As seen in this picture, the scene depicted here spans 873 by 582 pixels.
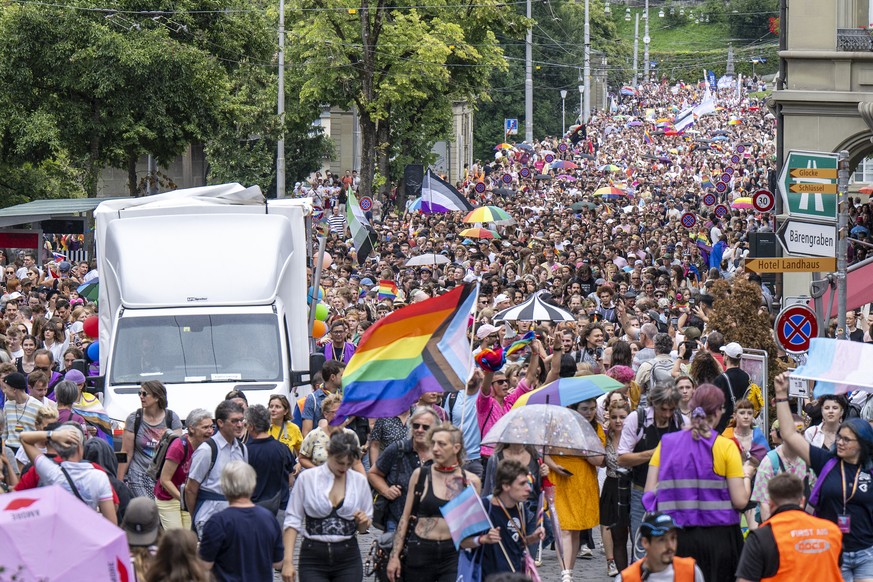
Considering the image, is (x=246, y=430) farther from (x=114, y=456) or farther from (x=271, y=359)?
(x=271, y=359)

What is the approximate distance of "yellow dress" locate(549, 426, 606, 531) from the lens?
11.5 meters

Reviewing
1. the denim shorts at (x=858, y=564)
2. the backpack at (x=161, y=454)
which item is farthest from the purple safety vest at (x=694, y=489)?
the backpack at (x=161, y=454)

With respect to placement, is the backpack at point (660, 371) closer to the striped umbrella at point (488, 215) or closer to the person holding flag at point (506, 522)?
the person holding flag at point (506, 522)

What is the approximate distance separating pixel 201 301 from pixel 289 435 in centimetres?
300

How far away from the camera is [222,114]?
4169 cm

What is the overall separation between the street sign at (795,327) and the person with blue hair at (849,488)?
19.5 feet

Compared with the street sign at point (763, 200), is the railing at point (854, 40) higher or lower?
higher

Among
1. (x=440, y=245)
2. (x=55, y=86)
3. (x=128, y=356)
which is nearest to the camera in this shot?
(x=128, y=356)

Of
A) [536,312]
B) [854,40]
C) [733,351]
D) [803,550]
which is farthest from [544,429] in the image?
[854,40]

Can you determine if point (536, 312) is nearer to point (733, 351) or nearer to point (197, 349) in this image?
point (733, 351)

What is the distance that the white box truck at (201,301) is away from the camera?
14273 mm

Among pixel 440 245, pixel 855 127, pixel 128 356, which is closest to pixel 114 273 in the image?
pixel 128 356

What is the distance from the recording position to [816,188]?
1590cm

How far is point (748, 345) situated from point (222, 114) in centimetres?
2744
